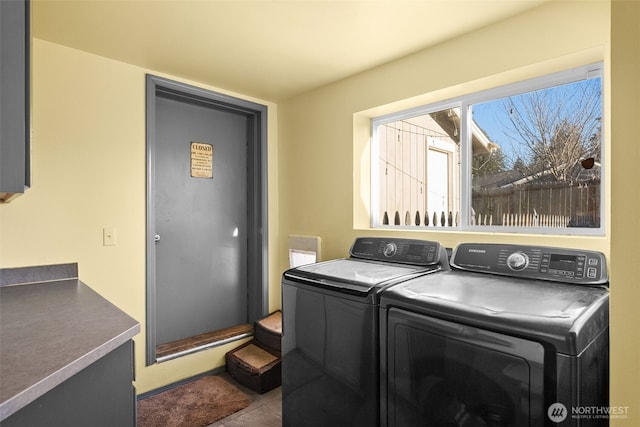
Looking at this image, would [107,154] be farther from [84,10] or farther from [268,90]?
[268,90]

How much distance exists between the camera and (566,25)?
5.34 feet

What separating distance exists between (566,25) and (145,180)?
104 inches

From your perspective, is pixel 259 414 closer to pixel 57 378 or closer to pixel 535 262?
pixel 57 378

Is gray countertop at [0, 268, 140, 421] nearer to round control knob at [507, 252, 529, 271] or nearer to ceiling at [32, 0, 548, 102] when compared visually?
ceiling at [32, 0, 548, 102]

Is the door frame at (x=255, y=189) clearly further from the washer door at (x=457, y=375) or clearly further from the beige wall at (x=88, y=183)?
the washer door at (x=457, y=375)

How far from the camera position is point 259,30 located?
1.94m

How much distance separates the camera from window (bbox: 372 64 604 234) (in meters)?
1.76

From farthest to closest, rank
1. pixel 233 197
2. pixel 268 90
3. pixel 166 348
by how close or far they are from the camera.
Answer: pixel 233 197 → pixel 268 90 → pixel 166 348

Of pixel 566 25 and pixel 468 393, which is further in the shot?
pixel 566 25

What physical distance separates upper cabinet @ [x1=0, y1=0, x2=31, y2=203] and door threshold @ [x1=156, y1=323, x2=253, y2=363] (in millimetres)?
2049

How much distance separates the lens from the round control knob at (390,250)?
2145 millimetres

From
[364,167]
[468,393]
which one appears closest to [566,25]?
[364,167]

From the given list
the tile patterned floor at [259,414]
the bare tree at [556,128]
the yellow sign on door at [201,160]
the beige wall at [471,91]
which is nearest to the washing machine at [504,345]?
the beige wall at [471,91]

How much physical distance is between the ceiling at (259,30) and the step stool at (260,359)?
6.67ft
